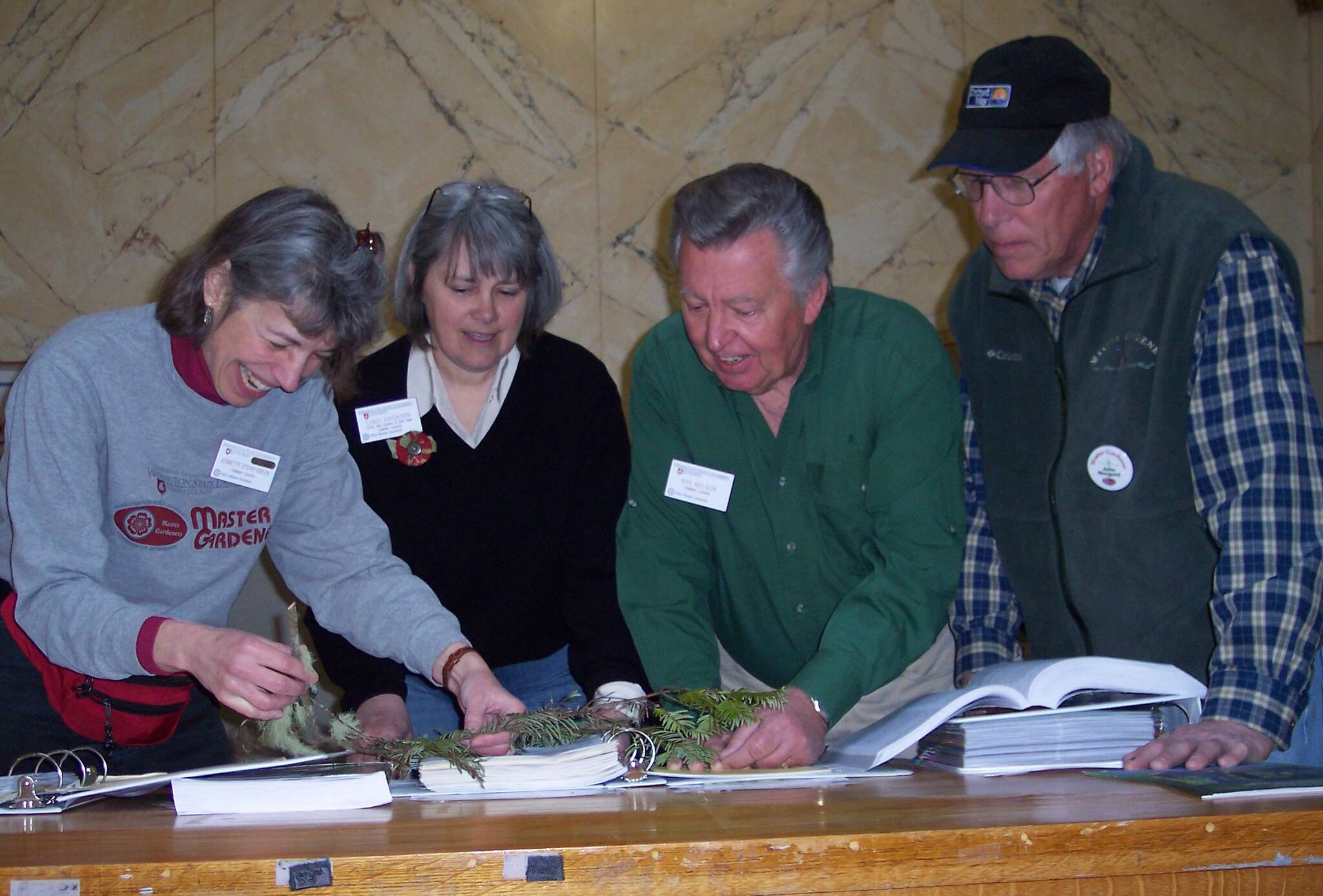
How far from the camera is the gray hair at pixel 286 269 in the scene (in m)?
1.97

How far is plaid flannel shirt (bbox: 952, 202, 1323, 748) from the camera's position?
177 centimetres

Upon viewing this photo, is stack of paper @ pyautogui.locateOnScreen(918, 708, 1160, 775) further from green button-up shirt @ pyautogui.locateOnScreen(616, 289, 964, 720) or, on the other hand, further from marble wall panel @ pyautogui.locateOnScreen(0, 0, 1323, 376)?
marble wall panel @ pyautogui.locateOnScreen(0, 0, 1323, 376)

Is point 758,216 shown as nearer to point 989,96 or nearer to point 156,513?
point 989,96

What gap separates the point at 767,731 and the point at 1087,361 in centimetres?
96

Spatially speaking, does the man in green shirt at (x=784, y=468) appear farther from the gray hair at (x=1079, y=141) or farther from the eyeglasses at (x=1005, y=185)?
the gray hair at (x=1079, y=141)

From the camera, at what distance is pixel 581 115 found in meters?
4.52

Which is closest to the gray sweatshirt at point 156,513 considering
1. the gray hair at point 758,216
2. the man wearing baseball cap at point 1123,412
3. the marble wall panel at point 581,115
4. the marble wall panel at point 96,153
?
the gray hair at point 758,216

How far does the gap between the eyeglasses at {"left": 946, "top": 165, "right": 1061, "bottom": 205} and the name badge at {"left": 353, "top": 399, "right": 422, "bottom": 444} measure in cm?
121

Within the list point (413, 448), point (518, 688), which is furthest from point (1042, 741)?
point (413, 448)

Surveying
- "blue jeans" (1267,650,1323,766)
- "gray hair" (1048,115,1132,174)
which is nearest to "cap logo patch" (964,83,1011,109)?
"gray hair" (1048,115,1132,174)

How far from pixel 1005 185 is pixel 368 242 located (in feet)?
3.86

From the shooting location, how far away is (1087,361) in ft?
7.16

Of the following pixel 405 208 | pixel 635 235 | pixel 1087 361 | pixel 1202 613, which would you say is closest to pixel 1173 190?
pixel 1087 361

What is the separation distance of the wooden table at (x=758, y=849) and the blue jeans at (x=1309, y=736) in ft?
2.25
